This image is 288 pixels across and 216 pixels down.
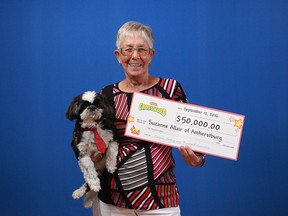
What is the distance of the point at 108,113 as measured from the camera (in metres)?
1.73

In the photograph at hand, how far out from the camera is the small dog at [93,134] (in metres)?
1.76

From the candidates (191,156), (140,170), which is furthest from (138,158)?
(191,156)

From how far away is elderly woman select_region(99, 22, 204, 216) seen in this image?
1656 mm

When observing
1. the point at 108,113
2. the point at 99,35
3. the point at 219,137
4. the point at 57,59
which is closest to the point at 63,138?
the point at 57,59

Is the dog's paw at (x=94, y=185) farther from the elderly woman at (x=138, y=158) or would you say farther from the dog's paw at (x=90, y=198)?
the dog's paw at (x=90, y=198)

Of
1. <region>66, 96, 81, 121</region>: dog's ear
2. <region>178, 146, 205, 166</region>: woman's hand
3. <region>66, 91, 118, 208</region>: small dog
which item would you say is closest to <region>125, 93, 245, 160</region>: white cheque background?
<region>178, 146, 205, 166</region>: woman's hand

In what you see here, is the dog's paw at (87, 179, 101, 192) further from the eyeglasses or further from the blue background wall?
the blue background wall

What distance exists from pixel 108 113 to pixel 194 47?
1.38 m

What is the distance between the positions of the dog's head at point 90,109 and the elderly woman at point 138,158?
0.17 feet

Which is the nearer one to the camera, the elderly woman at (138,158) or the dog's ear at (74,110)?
the elderly woman at (138,158)

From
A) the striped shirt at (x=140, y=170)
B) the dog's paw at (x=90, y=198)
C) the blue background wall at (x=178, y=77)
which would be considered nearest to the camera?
the striped shirt at (x=140, y=170)

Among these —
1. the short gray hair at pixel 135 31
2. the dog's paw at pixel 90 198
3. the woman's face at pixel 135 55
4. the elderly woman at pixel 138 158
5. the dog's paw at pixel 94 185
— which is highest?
the short gray hair at pixel 135 31

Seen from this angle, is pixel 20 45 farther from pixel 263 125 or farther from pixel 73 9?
pixel 263 125

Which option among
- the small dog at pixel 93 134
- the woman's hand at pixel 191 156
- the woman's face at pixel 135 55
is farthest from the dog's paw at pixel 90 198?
the woman's face at pixel 135 55
